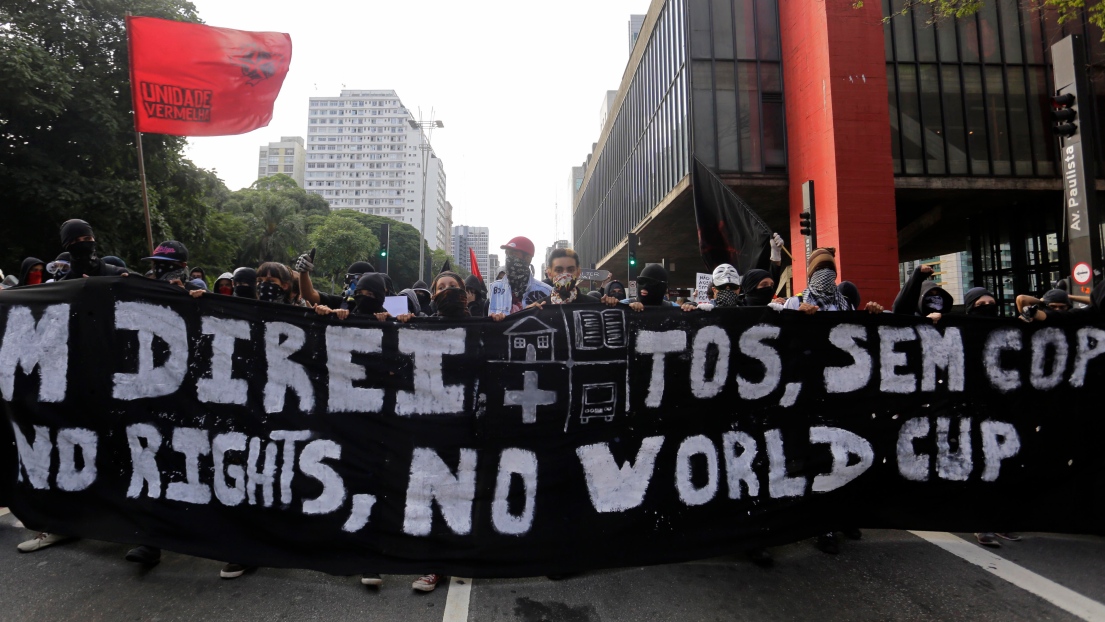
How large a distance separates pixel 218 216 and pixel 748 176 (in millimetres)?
23143

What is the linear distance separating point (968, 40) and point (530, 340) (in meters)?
20.3

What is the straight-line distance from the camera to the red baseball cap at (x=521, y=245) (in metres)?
5.50

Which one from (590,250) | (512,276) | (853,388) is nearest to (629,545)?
(853,388)

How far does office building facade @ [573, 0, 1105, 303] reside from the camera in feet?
50.4

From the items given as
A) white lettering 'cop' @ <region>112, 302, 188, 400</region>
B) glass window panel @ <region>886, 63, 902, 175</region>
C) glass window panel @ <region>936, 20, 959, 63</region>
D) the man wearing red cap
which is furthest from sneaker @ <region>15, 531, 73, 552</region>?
glass window panel @ <region>936, 20, 959, 63</region>

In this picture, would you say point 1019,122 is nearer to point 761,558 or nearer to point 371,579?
point 761,558

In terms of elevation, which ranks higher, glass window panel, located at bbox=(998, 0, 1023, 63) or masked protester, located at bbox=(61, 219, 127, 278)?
glass window panel, located at bbox=(998, 0, 1023, 63)

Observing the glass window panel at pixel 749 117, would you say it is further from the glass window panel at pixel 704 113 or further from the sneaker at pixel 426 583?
the sneaker at pixel 426 583

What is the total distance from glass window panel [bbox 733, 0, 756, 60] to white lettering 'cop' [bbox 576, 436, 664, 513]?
18712mm

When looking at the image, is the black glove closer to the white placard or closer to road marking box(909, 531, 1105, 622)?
the white placard

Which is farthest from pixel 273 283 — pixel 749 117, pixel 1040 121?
pixel 1040 121

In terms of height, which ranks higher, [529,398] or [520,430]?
[529,398]

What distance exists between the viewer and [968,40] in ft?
55.8

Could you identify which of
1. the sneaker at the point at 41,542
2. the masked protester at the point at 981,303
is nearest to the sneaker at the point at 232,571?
the sneaker at the point at 41,542
